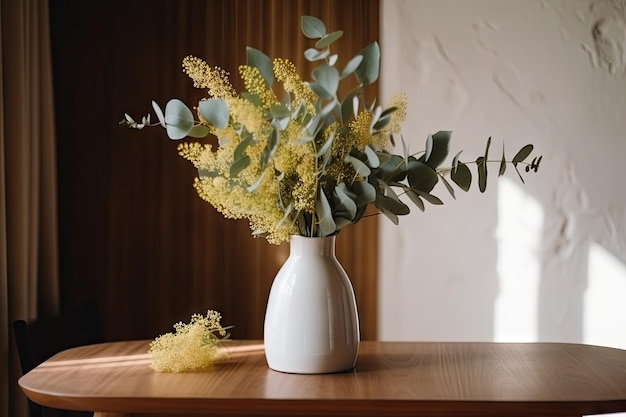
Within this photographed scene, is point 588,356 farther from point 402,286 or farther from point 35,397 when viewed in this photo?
point 402,286

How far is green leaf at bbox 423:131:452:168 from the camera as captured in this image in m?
1.63

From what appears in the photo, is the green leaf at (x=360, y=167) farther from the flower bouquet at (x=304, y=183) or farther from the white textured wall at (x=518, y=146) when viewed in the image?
the white textured wall at (x=518, y=146)

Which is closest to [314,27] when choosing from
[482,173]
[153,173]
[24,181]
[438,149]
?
[438,149]

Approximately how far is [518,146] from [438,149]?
159 centimetres

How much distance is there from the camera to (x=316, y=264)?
1634mm

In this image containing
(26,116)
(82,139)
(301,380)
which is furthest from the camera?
(82,139)

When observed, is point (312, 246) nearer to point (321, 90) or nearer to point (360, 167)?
point (360, 167)

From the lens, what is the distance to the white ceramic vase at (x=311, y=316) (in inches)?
62.8

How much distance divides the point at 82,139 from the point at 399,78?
126 centimetres

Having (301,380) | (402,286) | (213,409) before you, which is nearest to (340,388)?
(301,380)

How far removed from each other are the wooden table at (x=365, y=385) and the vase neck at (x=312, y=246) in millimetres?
251

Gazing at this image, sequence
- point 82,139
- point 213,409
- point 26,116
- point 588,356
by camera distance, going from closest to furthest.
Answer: point 213,409 → point 588,356 → point 26,116 → point 82,139

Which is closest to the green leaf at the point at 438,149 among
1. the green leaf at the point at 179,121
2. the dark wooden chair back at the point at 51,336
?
the green leaf at the point at 179,121

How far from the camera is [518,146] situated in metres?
3.12
